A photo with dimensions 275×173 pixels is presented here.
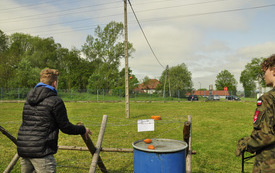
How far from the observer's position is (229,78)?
300 ft

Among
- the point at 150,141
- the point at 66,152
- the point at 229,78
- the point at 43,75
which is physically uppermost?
the point at 229,78

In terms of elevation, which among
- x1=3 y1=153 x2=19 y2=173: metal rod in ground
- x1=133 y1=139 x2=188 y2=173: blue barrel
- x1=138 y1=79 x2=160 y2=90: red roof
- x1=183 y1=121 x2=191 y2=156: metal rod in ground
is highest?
x1=138 y1=79 x2=160 y2=90: red roof

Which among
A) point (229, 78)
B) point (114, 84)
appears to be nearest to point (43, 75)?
point (114, 84)

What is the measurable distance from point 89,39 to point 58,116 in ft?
166

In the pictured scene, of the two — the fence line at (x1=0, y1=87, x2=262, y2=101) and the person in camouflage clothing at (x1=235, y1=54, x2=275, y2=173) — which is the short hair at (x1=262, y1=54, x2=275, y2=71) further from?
the fence line at (x1=0, y1=87, x2=262, y2=101)

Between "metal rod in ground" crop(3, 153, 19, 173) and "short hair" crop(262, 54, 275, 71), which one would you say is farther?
"metal rod in ground" crop(3, 153, 19, 173)

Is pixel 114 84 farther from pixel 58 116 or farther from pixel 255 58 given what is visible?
pixel 255 58

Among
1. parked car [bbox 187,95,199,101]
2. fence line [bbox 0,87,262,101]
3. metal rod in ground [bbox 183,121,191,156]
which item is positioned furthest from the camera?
parked car [bbox 187,95,199,101]

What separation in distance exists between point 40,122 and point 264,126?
2339mm

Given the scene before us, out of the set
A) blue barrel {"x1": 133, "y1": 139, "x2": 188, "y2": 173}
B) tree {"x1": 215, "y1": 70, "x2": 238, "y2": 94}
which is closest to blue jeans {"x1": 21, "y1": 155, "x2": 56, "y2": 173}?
blue barrel {"x1": 133, "y1": 139, "x2": 188, "y2": 173}

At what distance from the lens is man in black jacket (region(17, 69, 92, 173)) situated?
2.46 m

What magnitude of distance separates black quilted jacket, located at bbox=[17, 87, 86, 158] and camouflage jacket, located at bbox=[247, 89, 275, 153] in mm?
2087

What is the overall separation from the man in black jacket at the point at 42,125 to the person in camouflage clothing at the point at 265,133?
2.08 meters

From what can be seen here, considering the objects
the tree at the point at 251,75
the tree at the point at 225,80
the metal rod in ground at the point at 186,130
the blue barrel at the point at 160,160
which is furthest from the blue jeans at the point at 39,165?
the tree at the point at 225,80
